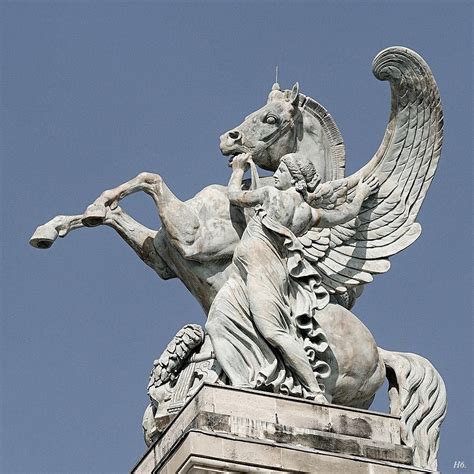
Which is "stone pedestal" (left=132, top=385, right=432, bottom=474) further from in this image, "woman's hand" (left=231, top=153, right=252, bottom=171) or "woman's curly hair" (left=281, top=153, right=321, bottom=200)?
"woman's hand" (left=231, top=153, right=252, bottom=171)

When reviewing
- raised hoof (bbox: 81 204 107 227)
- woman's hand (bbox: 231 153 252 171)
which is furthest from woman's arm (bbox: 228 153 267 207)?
raised hoof (bbox: 81 204 107 227)

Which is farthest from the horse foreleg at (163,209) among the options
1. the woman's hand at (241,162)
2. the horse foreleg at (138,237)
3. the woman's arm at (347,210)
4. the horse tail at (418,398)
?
the horse tail at (418,398)

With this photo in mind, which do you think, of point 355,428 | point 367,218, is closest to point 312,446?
point 355,428

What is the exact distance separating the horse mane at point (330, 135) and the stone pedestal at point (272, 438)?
13.1ft

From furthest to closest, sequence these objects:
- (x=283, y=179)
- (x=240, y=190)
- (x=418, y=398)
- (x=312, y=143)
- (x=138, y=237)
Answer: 1. (x=312, y=143)
2. (x=138, y=237)
3. (x=418, y=398)
4. (x=240, y=190)
5. (x=283, y=179)

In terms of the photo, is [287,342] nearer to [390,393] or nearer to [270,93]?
[390,393]

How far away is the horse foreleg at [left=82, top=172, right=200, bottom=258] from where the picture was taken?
23.7 metres

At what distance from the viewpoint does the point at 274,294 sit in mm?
21922

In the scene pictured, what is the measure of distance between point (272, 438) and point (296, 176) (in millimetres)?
3196

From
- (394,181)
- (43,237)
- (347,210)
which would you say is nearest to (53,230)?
(43,237)

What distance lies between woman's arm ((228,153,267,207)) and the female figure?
0.03 ft

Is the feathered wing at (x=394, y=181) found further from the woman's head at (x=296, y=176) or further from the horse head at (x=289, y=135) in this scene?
the woman's head at (x=296, y=176)

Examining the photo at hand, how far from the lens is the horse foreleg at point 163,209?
77.7ft

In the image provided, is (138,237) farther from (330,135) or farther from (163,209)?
(330,135)
